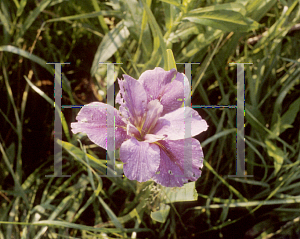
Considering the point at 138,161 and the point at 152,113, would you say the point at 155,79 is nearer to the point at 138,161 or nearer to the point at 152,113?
the point at 152,113

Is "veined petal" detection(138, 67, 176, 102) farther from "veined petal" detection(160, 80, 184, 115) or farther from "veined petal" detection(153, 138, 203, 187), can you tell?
"veined petal" detection(153, 138, 203, 187)

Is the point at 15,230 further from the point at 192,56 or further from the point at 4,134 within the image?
the point at 192,56

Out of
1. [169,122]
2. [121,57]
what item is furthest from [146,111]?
[121,57]

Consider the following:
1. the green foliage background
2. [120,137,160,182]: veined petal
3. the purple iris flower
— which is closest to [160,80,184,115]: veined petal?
the purple iris flower

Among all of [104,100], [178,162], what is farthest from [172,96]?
[104,100]

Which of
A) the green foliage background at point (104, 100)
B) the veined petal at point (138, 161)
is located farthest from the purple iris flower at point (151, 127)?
the green foliage background at point (104, 100)
